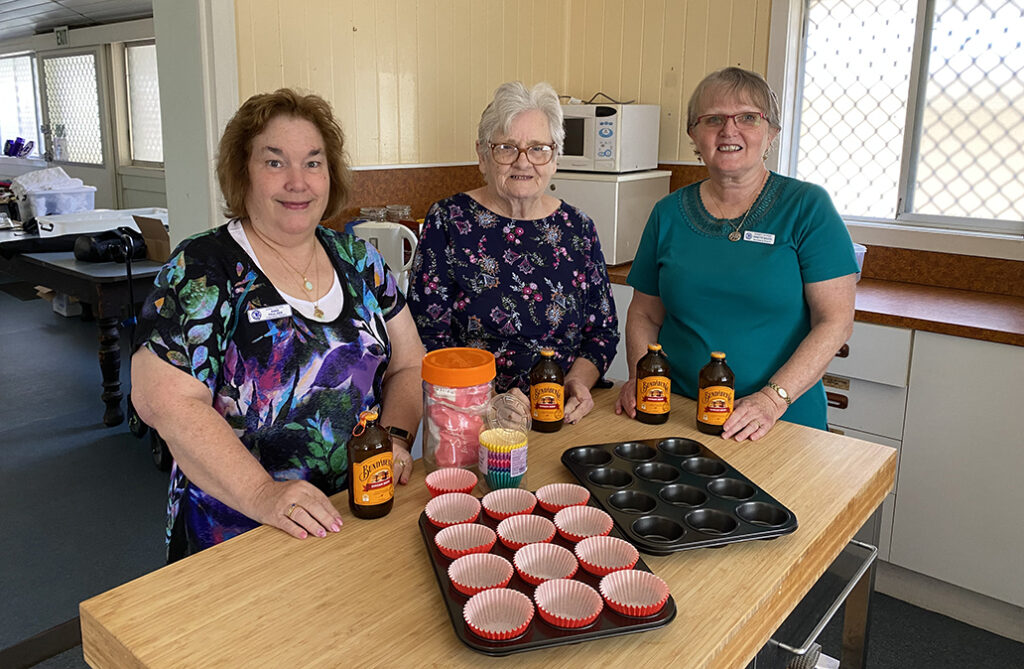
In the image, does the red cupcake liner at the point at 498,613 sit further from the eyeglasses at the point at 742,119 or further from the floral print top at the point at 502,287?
the eyeglasses at the point at 742,119

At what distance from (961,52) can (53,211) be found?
569 cm

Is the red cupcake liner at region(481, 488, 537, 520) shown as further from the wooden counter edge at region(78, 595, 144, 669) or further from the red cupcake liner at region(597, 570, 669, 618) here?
the wooden counter edge at region(78, 595, 144, 669)

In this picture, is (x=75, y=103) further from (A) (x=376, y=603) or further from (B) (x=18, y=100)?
(A) (x=376, y=603)

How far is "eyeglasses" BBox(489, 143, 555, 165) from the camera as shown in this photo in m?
1.71

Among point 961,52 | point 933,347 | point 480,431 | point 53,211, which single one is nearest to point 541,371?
point 480,431

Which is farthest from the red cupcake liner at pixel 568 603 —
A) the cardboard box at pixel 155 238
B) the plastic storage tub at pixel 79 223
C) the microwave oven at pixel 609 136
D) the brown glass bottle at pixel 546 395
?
the plastic storage tub at pixel 79 223

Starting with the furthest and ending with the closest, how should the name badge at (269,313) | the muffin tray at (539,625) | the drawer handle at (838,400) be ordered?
the drawer handle at (838,400) → the name badge at (269,313) → the muffin tray at (539,625)

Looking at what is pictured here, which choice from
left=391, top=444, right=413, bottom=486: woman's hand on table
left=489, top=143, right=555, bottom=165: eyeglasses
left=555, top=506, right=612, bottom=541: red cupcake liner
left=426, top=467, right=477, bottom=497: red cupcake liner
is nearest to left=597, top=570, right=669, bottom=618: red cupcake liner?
left=555, top=506, right=612, bottom=541: red cupcake liner

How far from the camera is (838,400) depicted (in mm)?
2646

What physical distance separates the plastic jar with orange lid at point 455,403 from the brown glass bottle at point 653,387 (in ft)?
1.21

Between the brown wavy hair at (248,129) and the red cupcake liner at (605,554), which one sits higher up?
the brown wavy hair at (248,129)

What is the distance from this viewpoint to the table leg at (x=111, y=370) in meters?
3.86

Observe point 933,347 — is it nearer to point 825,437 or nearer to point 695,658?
point 825,437

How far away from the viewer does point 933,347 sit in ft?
7.94
